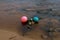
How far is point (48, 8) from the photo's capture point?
7.72 ft

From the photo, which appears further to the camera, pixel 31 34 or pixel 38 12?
pixel 38 12

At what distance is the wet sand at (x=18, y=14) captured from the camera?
1977 millimetres

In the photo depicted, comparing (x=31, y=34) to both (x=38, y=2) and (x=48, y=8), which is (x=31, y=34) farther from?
(x=38, y=2)

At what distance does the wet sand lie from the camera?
1.98 metres

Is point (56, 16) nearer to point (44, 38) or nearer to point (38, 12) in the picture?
point (38, 12)

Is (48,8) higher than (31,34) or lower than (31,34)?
higher

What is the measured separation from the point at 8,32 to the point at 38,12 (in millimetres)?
585

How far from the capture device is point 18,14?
228 cm

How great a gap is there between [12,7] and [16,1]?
193 millimetres

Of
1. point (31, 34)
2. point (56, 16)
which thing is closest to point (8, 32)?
point (31, 34)

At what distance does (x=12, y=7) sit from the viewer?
245 centimetres

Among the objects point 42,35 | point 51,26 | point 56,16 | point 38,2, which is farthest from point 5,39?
point 38,2

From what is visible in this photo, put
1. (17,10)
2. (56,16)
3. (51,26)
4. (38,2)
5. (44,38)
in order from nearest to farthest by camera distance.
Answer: (44,38), (51,26), (56,16), (17,10), (38,2)

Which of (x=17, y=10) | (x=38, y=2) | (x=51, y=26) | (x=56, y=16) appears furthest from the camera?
(x=38, y=2)
